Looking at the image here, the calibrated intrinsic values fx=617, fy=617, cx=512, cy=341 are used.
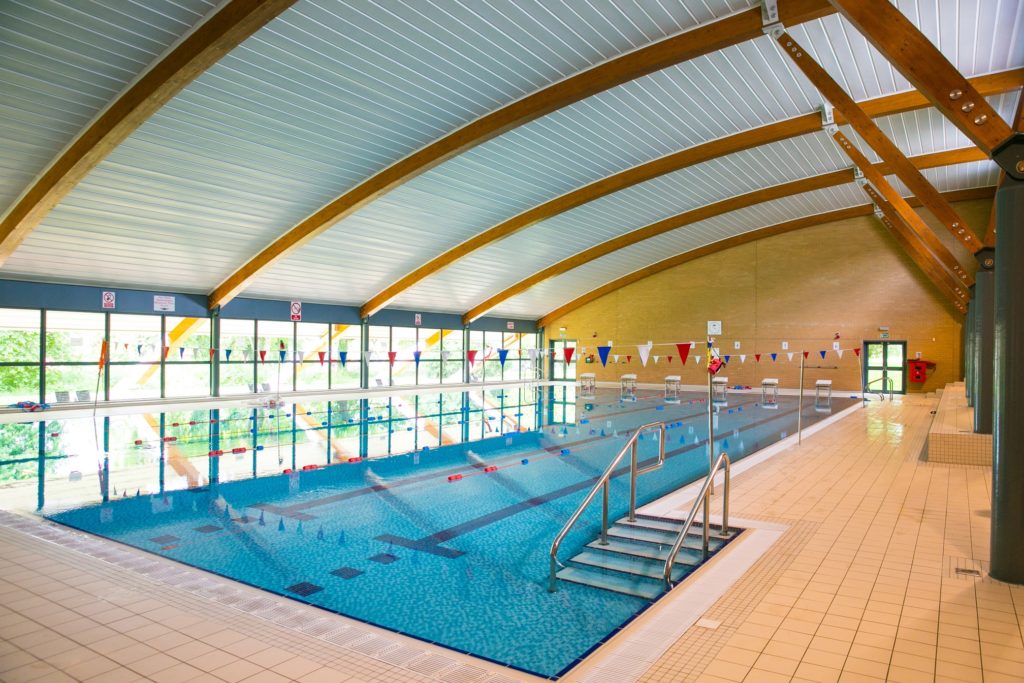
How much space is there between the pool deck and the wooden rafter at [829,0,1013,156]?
3758mm

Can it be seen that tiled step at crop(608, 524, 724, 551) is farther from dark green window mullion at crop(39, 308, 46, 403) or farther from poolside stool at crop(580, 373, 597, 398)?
poolside stool at crop(580, 373, 597, 398)

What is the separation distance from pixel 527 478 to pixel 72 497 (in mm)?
5361

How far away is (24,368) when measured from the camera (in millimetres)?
14789

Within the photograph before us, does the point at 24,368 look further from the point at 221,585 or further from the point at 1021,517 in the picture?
the point at 1021,517

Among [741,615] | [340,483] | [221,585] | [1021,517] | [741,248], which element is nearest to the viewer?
[741,615]

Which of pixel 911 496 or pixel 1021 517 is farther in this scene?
pixel 911 496

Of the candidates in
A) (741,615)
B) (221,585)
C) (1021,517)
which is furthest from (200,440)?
(1021,517)

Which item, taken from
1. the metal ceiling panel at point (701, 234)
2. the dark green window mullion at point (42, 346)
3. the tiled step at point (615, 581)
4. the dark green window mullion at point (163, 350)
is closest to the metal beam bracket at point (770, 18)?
the tiled step at point (615, 581)

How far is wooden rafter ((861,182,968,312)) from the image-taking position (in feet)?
57.8

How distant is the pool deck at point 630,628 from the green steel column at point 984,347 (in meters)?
4.08

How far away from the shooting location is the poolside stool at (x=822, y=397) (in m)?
17.9

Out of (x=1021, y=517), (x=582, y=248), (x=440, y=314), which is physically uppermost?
(x=582, y=248)

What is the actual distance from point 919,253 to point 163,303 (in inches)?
884

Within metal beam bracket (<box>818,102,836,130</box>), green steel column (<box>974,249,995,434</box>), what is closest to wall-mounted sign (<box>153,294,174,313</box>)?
metal beam bracket (<box>818,102,836,130</box>)
